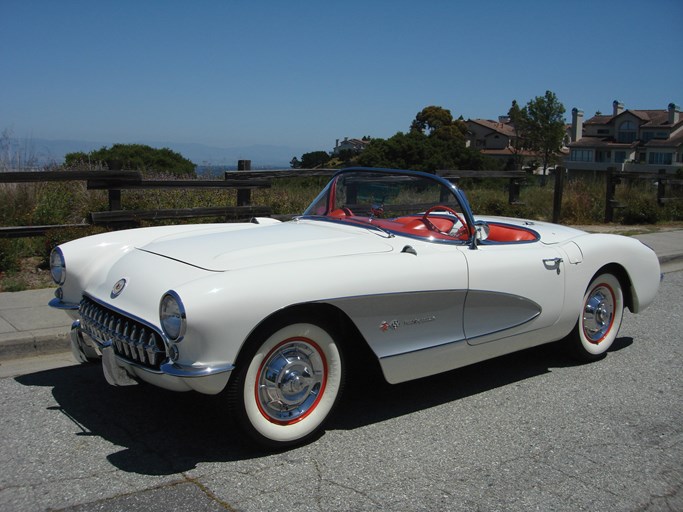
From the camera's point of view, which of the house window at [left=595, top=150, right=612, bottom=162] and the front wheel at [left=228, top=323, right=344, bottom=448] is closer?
the front wheel at [left=228, top=323, right=344, bottom=448]

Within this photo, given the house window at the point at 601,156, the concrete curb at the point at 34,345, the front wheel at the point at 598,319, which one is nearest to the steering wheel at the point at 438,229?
the front wheel at the point at 598,319

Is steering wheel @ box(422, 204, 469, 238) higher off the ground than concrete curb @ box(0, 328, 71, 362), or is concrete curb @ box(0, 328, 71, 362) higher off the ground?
steering wheel @ box(422, 204, 469, 238)

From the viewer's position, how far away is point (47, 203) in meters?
8.90

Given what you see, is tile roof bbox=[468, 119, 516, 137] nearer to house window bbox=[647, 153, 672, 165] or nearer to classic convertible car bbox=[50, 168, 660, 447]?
house window bbox=[647, 153, 672, 165]

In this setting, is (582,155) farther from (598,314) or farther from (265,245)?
(265,245)

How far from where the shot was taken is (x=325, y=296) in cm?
346

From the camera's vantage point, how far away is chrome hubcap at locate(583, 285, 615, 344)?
512cm

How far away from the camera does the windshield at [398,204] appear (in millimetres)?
4449

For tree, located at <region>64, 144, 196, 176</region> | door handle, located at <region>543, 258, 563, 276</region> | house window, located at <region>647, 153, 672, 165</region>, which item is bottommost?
door handle, located at <region>543, 258, 563, 276</region>

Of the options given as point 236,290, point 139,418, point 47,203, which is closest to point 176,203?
point 47,203

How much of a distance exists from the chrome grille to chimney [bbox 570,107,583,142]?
3313 inches

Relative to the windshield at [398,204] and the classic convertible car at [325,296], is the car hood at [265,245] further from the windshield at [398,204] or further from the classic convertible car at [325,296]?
the windshield at [398,204]

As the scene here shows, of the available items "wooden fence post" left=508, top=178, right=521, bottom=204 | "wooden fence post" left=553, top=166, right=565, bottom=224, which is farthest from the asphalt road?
"wooden fence post" left=553, top=166, right=565, bottom=224

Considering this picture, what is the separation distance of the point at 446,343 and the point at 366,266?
28.3 inches
